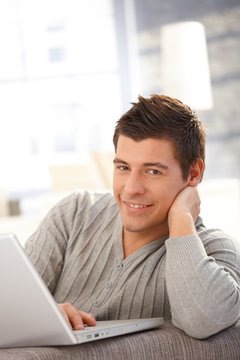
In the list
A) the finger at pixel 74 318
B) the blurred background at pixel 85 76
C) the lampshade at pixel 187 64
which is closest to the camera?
the finger at pixel 74 318

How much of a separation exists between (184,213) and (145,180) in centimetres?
13

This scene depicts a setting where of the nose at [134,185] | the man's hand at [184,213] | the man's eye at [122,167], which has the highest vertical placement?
the man's eye at [122,167]

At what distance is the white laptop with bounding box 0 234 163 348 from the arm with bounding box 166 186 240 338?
0.18 meters

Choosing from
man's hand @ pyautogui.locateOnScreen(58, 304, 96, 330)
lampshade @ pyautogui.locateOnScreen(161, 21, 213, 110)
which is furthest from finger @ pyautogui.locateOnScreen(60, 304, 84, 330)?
lampshade @ pyautogui.locateOnScreen(161, 21, 213, 110)

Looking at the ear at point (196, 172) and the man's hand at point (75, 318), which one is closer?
the man's hand at point (75, 318)

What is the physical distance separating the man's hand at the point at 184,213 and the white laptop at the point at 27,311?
0.32 m

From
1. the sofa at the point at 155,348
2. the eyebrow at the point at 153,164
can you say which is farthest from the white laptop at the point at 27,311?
the eyebrow at the point at 153,164

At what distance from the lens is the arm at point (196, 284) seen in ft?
6.21

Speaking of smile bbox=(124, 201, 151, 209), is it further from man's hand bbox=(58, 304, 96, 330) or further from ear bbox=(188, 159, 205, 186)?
man's hand bbox=(58, 304, 96, 330)

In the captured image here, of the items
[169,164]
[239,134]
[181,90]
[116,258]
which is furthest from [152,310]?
[239,134]

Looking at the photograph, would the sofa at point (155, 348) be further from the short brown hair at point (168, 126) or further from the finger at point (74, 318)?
the short brown hair at point (168, 126)

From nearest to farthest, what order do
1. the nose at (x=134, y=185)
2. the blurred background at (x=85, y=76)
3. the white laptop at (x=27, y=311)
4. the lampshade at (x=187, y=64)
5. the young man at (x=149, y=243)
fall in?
1. the white laptop at (x=27, y=311)
2. the young man at (x=149, y=243)
3. the nose at (x=134, y=185)
4. the lampshade at (x=187, y=64)
5. the blurred background at (x=85, y=76)

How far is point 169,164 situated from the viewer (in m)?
2.15

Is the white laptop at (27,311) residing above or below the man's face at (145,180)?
below
